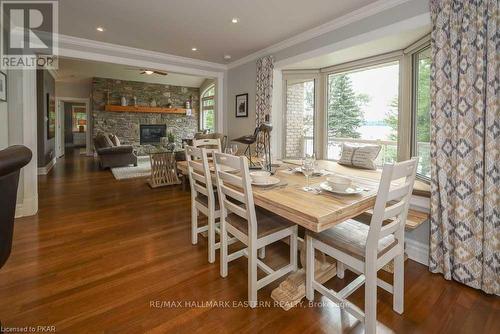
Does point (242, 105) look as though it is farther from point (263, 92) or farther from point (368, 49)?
point (368, 49)

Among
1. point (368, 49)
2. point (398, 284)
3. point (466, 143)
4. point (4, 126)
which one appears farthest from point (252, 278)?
point (4, 126)

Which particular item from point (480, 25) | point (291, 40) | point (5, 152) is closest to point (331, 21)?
point (291, 40)

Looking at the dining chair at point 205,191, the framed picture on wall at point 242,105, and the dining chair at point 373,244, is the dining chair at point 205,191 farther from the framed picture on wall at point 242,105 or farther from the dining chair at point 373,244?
the framed picture on wall at point 242,105

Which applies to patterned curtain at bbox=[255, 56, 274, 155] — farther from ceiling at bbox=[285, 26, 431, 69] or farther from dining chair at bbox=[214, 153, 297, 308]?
dining chair at bbox=[214, 153, 297, 308]

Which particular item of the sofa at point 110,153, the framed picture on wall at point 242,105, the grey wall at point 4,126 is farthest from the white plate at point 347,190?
the sofa at point 110,153

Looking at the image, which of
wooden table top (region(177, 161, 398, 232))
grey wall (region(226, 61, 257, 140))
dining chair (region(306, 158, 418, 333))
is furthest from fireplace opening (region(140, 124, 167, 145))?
dining chair (region(306, 158, 418, 333))

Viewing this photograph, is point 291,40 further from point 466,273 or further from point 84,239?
point 84,239

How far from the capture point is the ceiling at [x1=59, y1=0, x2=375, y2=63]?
268cm

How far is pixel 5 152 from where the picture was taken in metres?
1.03

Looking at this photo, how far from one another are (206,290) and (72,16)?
3.39 m

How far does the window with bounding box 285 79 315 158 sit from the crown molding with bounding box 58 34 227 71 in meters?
1.71

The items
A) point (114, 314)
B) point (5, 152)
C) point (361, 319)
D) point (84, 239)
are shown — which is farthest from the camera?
point (84, 239)

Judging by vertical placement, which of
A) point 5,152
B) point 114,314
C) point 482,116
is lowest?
point 114,314

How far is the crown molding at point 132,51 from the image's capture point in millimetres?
3668
